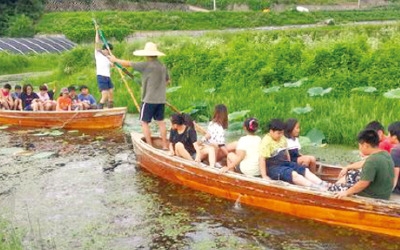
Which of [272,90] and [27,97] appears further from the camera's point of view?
[27,97]

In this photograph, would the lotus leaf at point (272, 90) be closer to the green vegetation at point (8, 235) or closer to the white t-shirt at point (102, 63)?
the white t-shirt at point (102, 63)

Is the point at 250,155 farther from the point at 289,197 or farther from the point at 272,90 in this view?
the point at 272,90

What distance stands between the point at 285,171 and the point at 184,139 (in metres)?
1.83

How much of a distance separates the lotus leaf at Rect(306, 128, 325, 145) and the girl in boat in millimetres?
2807

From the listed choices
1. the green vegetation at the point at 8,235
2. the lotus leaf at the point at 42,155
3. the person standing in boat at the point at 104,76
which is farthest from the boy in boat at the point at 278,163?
the person standing in boat at the point at 104,76

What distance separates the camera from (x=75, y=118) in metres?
12.9

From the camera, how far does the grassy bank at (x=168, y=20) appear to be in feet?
123

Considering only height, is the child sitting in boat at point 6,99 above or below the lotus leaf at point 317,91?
below

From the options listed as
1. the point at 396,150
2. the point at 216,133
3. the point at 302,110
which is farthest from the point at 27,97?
the point at 396,150

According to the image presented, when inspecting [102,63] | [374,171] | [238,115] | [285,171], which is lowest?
[238,115]

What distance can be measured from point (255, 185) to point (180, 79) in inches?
365

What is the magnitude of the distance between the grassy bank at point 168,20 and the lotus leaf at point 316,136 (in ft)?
85.4

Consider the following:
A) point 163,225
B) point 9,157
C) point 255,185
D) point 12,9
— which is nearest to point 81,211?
point 163,225

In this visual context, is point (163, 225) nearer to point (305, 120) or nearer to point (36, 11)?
point (305, 120)
